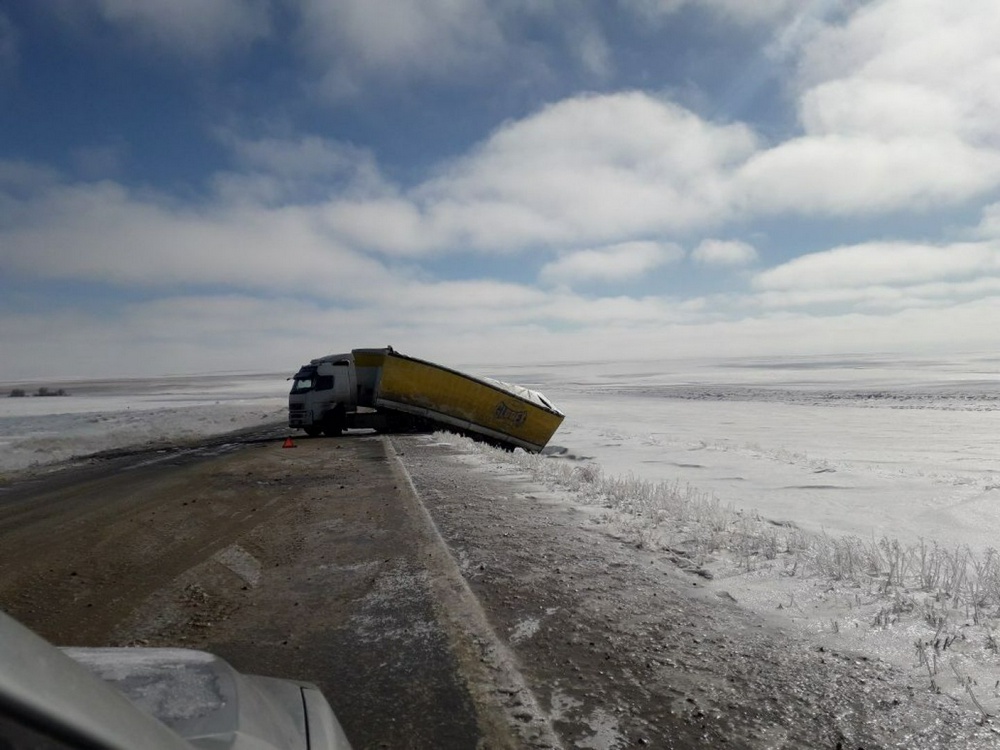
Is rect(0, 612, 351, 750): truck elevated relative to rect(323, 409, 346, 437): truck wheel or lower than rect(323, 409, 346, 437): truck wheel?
elevated

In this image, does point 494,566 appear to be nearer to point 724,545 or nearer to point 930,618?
point 724,545

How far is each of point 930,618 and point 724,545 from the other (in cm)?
235

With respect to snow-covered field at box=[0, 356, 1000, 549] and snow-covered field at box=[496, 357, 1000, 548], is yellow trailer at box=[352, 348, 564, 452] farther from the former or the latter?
snow-covered field at box=[496, 357, 1000, 548]

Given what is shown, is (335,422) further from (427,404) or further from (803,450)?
(803,450)

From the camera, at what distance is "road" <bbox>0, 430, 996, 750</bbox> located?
344 cm

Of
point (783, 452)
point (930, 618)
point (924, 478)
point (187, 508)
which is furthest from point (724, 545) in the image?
point (783, 452)

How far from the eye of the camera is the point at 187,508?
9852mm

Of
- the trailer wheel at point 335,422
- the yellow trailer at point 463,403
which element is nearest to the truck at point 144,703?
the yellow trailer at point 463,403

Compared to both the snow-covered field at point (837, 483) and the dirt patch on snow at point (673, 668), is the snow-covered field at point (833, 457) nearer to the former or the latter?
the snow-covered field at point (837, 483)

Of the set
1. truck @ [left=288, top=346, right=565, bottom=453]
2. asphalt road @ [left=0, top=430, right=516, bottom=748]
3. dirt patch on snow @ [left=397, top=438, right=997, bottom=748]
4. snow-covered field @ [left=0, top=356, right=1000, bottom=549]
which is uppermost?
truck @ [left=288, top=346, right=565, bottom=453]

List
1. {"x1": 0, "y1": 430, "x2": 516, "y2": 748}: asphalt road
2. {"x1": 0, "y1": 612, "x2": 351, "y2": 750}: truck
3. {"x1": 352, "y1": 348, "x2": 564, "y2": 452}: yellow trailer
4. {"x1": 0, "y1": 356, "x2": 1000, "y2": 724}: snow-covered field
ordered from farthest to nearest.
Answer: {"x1": 352, "y1": 348, "x2": 564, "y2": 452}: yellow trailer, {"x1": 0, "y1": 356, "x2": 1000, "y2": 724}: snow-covered field, {"x1": 0, "y1": 430, "x2": 516, "y2": 748}: asphalt road, {"x1": 0, "y1": 612, "x2": 351, "y2": 750}: truck

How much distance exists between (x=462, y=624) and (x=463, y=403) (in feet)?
60.0

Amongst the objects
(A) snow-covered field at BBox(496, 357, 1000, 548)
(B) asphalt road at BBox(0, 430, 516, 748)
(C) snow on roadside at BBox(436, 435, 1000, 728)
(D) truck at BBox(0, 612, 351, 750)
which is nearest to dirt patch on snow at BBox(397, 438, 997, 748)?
(C) snow on roadside at BBox(436, 435, 1000, 728)

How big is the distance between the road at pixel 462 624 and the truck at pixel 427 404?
13.0 metres
